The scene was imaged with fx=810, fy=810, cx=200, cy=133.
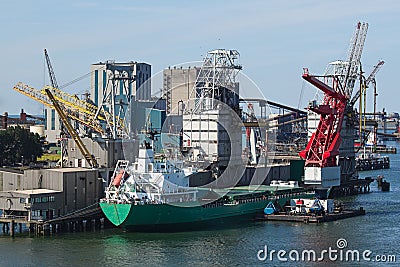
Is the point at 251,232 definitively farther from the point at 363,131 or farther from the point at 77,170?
the point at 363,131

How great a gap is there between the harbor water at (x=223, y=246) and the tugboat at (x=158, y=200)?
98 centimetres

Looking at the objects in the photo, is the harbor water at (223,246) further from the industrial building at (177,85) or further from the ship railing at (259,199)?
the industrial building at (177,85)

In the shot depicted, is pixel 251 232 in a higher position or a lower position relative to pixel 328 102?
lower

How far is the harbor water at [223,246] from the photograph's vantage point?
3619cm

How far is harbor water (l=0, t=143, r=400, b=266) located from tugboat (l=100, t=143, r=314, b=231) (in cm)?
98

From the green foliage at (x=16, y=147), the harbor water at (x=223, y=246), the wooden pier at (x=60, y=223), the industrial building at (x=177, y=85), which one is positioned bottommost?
the harbor water at (x=223, y=246)

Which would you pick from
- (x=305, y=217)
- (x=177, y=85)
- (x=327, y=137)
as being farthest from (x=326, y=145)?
(x=177, y=85)

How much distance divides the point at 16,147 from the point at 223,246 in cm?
3722

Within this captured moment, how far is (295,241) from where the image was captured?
41125 mm

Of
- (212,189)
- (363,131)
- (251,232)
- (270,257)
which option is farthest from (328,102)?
(363,131)

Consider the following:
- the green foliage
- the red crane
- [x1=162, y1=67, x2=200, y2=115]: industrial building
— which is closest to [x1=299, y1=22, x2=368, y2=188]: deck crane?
the red crane

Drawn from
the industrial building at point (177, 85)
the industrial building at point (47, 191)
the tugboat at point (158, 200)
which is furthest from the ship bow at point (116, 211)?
the industrial building at point (177, 85)

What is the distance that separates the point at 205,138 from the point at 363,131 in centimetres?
3877

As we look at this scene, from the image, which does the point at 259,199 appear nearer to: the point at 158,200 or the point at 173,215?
the point at 173,215
